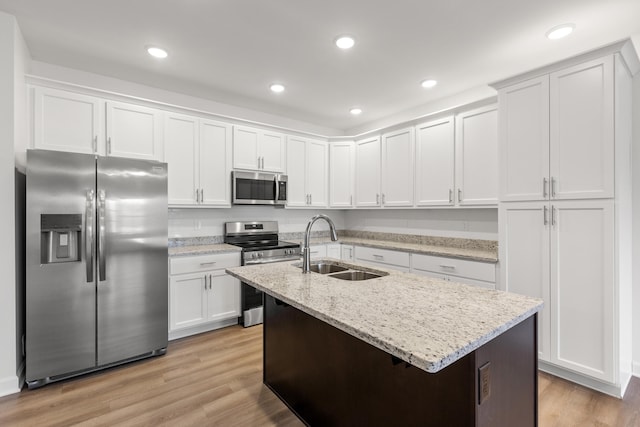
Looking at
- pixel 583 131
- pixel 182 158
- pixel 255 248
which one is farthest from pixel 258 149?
pixel 583 131

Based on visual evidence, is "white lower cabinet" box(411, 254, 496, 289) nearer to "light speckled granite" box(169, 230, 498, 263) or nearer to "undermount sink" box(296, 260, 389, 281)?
"light speckled granite" box(169, 230, 498, 263)

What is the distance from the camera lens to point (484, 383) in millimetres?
1088

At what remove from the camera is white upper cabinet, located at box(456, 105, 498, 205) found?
3002mm

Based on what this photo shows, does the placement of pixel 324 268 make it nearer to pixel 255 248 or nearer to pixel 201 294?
pixel 255 248

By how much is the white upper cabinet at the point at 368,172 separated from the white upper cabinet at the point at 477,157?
1.15m

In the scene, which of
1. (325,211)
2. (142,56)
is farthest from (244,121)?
(325,211)

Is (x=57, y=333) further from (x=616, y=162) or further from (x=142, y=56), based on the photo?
(x=616, y=162)

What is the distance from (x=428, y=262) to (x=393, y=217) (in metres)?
1.21

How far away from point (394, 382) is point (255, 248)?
241 cm

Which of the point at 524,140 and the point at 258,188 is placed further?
the point at 258,188

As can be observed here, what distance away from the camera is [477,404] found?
41.7 inches

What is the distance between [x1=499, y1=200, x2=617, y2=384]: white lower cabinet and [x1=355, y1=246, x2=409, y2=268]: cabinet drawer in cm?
116

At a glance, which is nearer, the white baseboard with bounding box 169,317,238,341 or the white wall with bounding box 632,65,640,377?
the white wall with bounding box 632,65,640,377

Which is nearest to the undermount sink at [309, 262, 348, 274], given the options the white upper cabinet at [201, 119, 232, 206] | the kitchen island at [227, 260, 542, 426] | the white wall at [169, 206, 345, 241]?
the kitchen island at [227, 260, 542, 426]
